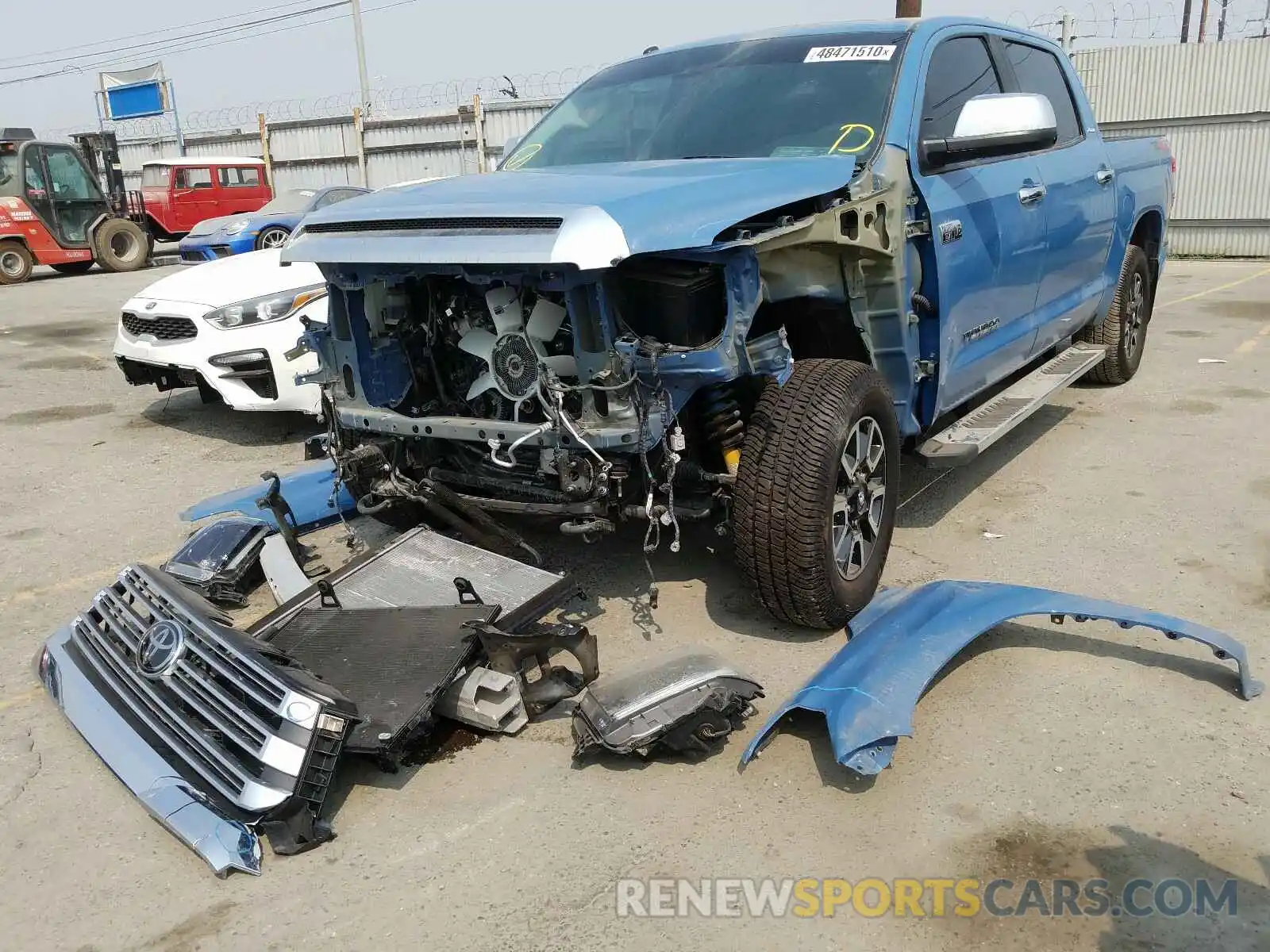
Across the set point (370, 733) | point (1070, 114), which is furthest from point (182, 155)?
point (370, 733)

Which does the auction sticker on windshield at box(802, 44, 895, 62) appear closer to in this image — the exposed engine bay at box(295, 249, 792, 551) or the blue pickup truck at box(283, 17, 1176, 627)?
the blue pickup truck at box(283, 17, 1176, 627)

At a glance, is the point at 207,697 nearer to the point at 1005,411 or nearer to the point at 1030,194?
the point at 1005,411

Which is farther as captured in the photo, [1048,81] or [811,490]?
[1048,81]

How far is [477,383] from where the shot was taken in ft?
12.1

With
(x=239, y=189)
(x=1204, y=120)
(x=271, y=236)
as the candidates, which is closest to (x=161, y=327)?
(x=271, y=236)

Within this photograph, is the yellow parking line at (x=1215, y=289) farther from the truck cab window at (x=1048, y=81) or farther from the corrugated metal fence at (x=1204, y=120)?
the truck cab window at (x=1048, y=81)

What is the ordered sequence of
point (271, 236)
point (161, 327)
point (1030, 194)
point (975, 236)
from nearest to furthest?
point (975, 236)
point (1030, 194)
point (161, 327)
point (271, 236)

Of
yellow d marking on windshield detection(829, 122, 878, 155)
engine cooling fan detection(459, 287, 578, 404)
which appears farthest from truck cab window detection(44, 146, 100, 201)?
yellow d marking on windshield detection(829, 122, 878, 155)

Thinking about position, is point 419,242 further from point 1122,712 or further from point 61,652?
point 1122,712

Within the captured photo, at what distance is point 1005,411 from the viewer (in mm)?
4738

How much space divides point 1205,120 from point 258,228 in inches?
551

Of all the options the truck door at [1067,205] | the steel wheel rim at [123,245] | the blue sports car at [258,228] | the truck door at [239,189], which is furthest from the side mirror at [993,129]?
the truck door at [239,189]

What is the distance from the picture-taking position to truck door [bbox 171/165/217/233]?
19906 mm

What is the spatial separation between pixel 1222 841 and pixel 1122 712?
599 millimetres
